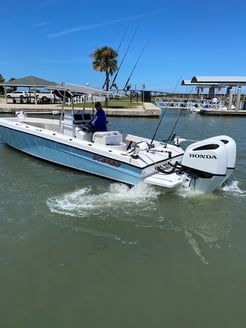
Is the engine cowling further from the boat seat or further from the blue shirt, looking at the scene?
the blue shirt

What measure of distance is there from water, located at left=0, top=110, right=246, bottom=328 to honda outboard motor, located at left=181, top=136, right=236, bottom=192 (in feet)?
1.18

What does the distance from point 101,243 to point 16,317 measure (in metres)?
1.65

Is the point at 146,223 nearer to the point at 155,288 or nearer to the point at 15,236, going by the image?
the point at 155,288

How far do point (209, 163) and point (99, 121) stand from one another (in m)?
3.44

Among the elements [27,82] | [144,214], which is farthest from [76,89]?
[27,82]

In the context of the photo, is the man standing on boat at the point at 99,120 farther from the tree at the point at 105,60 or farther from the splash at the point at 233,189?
the tree at the point at 105,60

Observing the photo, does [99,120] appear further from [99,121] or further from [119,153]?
[119,153]

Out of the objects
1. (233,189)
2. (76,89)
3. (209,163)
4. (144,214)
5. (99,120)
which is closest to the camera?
(144,214)

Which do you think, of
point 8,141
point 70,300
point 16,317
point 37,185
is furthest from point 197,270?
point 8,141

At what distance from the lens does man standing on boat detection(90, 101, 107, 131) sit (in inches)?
317

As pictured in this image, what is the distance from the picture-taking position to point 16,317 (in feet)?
10.4

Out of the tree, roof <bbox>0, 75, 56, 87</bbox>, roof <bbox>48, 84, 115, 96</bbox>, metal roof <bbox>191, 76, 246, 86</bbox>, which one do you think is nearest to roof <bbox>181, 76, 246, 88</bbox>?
metal roof <bbox>191, 76, 246, 86</bbox>

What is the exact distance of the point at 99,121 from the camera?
8109mm

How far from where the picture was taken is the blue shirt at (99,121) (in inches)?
317
